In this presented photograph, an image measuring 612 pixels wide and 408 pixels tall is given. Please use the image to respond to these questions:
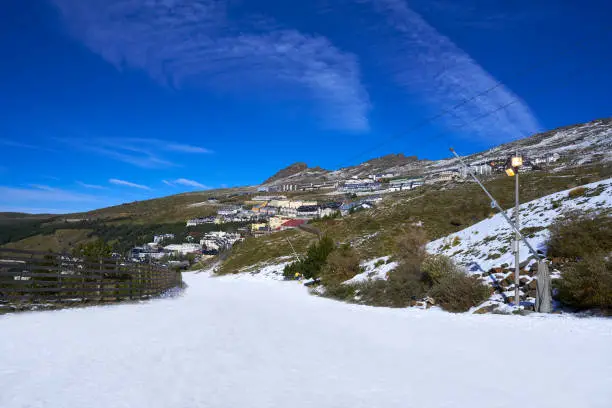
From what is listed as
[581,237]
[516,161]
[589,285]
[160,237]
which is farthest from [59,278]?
[160,237]

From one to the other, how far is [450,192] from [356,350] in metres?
60.4

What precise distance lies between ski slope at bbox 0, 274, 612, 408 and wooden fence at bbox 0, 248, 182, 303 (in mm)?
1870

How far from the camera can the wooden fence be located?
37.9ft

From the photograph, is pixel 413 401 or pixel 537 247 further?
pixel 537 247

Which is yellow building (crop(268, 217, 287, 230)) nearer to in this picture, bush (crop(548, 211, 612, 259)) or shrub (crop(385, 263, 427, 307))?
shrub (crop(385, 263, 427, 307))

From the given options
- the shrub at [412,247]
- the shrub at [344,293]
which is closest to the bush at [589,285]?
the shrub at [412,247]

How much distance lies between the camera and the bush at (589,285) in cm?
1008

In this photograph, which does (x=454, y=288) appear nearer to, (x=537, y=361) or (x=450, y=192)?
(x=537, y=361)

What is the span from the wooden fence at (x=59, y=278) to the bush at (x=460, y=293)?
12.5 meters

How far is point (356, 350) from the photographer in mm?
7512

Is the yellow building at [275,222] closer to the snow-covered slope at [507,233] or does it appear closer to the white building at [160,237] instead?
the white building at [160,237]

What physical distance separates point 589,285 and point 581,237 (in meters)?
4.20

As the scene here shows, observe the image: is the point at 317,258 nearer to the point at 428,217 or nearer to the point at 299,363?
the point at 428,217

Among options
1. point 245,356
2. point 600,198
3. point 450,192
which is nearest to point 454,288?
point 245,356
